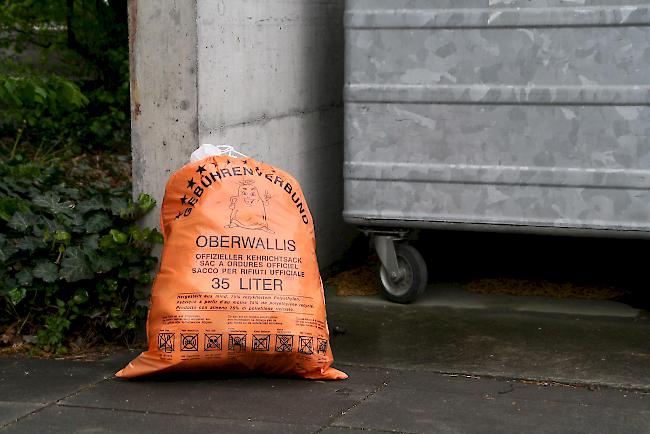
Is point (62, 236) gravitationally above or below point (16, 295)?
above

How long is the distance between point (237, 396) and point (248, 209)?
677mm

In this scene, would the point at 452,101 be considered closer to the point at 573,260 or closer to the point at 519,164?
the point at 519,164

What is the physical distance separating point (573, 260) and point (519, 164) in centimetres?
129

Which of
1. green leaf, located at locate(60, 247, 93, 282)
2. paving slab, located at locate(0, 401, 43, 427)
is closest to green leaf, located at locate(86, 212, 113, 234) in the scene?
green leaf, located at locate(60, 247, 93, 282)

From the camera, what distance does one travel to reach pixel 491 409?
12.1 feet

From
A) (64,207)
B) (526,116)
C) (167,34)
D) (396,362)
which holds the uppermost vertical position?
(167,34)

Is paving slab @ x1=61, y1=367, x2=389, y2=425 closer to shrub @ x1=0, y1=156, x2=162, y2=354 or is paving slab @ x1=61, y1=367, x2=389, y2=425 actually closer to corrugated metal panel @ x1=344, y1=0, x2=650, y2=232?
shrub @ x1=0, y1=156, x2=162, y2=354

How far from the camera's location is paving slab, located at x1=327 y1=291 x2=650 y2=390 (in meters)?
4.17

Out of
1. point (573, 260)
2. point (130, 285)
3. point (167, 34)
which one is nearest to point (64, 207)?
point (130, 285)

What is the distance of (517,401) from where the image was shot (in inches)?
149

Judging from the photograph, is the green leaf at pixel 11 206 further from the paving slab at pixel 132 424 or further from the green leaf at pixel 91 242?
the paving slab at pixel 132 424

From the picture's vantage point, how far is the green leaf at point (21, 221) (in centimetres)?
449

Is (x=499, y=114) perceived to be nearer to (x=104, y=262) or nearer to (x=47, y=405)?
(x=104, y=262)

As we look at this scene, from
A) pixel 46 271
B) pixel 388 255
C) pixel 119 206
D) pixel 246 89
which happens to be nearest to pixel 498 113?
pixel 388 255
